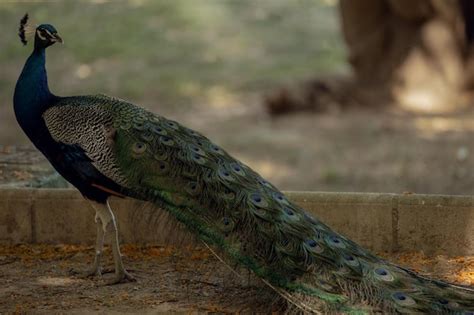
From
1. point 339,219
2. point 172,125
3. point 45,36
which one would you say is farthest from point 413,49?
point 172,125

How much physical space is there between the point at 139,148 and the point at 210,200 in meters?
0.54

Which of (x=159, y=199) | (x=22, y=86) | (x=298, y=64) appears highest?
(x=298, y=64)

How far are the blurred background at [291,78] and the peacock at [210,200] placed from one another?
5.22 ft

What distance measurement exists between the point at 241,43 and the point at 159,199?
1326cm

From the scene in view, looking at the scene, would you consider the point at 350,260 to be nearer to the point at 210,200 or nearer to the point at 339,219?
the point at 210,200

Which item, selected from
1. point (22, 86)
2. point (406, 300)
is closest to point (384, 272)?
point (406, 300)

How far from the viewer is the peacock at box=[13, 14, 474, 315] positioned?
194 inches

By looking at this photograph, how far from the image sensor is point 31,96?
19.8ft

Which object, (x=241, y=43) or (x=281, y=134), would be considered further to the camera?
(x=241, y=43)

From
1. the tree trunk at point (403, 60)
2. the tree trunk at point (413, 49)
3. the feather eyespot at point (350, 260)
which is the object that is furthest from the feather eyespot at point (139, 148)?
the tree trunk at point (413, 49)

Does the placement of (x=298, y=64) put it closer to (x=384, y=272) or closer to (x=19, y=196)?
(x=19, y=196)

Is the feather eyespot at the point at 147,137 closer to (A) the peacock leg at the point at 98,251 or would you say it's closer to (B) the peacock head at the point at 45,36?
(A) the peacock leg at the point at 98,251

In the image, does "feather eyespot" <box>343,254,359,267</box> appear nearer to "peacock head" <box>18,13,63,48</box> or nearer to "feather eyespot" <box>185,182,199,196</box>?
"feather eyespot" <box>185,182,199,196</box>

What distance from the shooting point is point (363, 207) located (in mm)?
6516
